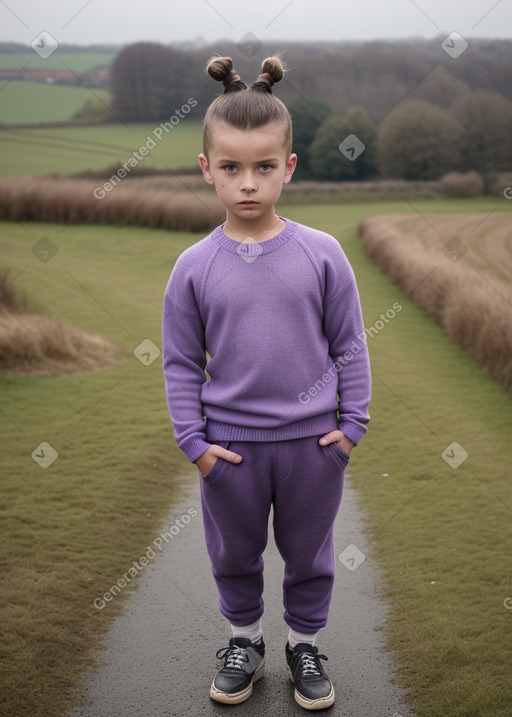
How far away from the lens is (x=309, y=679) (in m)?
2.04

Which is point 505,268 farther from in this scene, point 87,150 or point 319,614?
point 87,150

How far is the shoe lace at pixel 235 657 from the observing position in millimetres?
2080

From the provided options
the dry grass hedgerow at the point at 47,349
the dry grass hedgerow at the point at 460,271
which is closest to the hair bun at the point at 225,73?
the dry grass hedgerow at the point at 460,271

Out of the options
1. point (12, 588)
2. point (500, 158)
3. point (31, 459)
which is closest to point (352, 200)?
point (500, 158)

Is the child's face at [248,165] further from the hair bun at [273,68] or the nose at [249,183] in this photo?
the hair bun at [273,68]

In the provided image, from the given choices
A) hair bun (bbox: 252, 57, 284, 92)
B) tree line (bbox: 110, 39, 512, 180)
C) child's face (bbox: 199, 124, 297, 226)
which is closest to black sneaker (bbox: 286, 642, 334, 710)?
child's face (bbox: 199, 124, 297, 226)

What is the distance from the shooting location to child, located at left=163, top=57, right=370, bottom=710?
6.00 feet

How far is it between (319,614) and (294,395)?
2.08 ft

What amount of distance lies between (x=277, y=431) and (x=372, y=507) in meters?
1.59

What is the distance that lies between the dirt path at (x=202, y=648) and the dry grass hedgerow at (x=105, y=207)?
10.0 meters

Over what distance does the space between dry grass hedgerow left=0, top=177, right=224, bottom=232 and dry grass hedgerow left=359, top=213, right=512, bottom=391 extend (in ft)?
9.18

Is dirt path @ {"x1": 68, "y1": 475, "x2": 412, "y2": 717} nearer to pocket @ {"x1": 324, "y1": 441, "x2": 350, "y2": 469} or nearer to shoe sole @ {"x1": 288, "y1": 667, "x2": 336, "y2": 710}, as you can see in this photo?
shoe sole @ {"x1": 288, "y1": 667, "x2": 336, "y2": 710}

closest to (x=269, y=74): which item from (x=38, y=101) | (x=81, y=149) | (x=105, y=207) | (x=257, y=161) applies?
(x=257, y=161)
